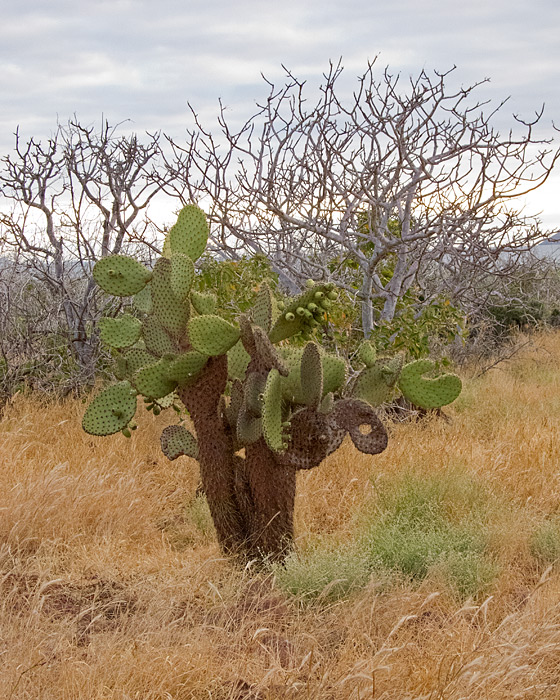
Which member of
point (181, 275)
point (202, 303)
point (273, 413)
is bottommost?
point (273, 413)

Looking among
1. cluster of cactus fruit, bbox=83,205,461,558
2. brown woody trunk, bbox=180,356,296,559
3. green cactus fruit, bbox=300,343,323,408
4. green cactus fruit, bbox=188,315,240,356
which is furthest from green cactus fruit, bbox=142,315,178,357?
green cactus fruit, bbox=300,343,323,408

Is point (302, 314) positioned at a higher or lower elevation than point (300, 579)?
higher

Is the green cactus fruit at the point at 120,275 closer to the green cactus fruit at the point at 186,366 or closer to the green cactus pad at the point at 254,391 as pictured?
the green cactus fruit at the point at 186,366

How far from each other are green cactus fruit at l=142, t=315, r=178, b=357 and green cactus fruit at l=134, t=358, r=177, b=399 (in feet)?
0.41

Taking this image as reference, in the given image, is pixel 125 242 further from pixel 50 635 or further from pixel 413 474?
pixel 50 635

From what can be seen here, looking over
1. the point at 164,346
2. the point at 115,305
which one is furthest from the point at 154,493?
the point at 115,305

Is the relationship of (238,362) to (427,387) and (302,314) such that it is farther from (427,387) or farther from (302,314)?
(427,387)

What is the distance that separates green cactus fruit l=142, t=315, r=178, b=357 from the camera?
3.96 m

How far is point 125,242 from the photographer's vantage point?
25.8 feet

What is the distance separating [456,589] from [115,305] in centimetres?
506

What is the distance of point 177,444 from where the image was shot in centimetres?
409

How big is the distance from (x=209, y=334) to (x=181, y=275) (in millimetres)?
Answer: 426

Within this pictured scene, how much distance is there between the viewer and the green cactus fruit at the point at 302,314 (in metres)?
3.55

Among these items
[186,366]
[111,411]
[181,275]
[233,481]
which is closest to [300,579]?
[233,481]
